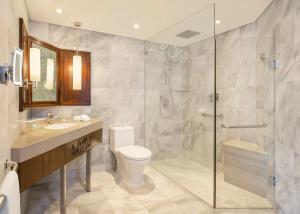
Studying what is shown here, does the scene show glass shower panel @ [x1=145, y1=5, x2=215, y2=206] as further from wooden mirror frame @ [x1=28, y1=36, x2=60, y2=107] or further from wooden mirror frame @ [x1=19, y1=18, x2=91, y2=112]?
wooden mirror frame @ [x1=28, y1=36, x2=60, y2=107]

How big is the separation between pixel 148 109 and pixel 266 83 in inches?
75.2

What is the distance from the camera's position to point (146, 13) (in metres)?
2.51

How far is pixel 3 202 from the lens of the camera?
0.73m

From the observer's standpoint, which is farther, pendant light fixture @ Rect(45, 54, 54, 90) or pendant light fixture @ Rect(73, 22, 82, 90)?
pendant light fixture @ Rect(73, 22, 82, 90)

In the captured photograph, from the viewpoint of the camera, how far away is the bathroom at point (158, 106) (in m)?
1.89

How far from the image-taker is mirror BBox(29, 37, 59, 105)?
2037mm

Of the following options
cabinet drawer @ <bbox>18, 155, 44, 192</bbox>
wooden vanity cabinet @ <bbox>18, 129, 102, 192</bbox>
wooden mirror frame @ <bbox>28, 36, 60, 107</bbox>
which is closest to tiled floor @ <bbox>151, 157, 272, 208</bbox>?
wooden vanity cabinet @ <bbox>18, 129, 102, 192</bbox>

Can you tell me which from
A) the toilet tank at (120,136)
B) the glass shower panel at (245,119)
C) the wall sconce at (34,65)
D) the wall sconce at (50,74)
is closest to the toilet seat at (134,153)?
the toilet tank at (120,136)

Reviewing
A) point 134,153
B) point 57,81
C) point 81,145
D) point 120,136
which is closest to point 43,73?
point 57,81

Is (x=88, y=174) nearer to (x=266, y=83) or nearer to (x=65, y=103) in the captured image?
(x=65, y=103)

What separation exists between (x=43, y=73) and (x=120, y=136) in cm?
141

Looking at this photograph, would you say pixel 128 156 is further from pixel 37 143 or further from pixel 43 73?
pixel 43 73

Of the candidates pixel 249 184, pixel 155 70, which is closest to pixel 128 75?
pixel 155 70

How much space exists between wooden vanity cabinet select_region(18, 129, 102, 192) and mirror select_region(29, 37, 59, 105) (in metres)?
0.78
